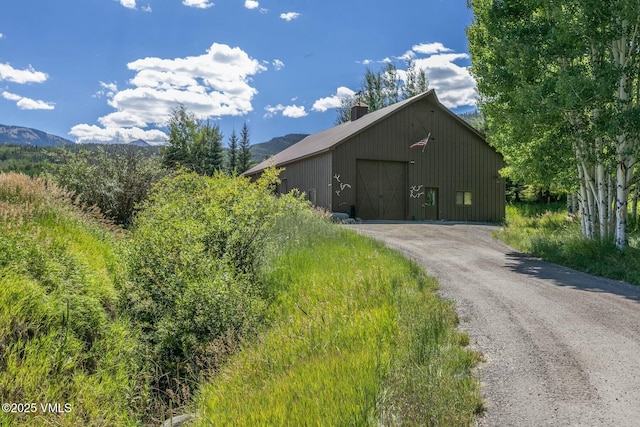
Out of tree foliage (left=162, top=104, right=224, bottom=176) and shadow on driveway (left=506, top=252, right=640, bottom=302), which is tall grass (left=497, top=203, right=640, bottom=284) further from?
tree foliage (left=162, top=104, right=224, bottom=176)

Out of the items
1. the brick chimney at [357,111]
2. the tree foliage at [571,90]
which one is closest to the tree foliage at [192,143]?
the brick chimney at [357,111]

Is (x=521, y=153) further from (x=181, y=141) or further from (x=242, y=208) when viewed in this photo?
(x=181, y=141)

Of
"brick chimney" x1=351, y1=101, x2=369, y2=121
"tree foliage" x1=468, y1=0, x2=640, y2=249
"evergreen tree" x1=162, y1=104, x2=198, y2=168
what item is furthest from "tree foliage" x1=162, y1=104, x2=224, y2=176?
"tree foliage" x1=468, y1=0, x2=640, y2=249

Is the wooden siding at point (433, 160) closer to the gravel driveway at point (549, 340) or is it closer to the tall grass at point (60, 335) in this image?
the gravel driveway at point (549, 340)

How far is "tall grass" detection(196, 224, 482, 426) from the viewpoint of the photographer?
10.9ft

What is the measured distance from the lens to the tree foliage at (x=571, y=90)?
379 inches

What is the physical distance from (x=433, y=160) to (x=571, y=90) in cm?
1480

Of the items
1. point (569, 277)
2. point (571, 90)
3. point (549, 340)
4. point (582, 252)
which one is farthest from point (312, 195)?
point (549, 340)

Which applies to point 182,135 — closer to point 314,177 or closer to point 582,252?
point 314,177

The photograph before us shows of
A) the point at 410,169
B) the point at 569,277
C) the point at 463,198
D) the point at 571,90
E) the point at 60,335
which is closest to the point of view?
the point at 60,335

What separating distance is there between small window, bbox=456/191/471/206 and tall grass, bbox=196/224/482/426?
1834 cm

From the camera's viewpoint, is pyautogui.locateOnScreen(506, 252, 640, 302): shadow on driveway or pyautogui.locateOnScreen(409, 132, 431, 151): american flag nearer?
pyautogui.locateOnScreen(506, 252, 640, 302): shadow on driveway

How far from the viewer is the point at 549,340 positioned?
480 cm

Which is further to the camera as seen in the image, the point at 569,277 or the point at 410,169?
the point at 410,169
